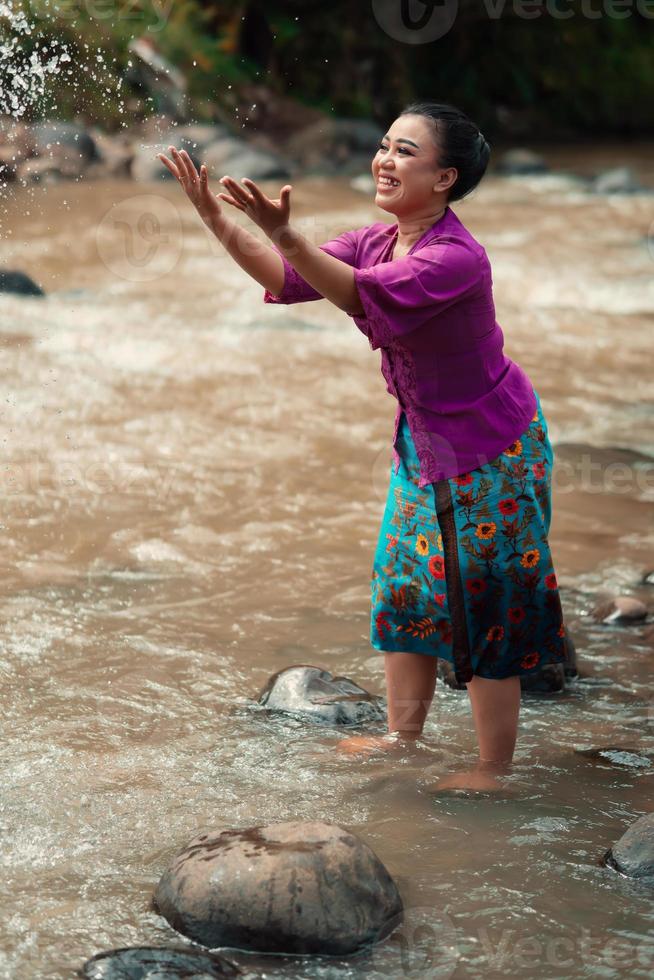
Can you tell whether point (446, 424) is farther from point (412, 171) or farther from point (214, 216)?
point (214, 216)

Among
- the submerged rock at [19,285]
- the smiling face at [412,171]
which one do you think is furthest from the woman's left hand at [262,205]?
the submerged rock at [19,285]

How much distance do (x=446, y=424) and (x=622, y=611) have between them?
166cm

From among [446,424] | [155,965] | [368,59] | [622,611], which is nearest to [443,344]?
[446,424]

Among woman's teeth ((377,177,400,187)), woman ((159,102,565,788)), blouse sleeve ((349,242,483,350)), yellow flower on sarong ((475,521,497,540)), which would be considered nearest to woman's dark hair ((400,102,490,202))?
woman ((159,102,565,788))

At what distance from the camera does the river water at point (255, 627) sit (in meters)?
2.73

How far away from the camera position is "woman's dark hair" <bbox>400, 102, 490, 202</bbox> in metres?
2.97

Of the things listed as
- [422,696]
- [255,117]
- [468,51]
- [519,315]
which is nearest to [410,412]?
[422,696]

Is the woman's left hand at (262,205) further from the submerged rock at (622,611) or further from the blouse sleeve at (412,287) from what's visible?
the submerged rock at (622,611)

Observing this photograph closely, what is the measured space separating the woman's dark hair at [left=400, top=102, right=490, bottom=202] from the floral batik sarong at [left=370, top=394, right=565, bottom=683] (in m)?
0.56

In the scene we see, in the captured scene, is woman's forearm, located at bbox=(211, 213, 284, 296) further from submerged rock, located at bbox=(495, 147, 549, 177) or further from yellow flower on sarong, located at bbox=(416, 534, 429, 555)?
submerged rock, located at bbox=(495, 147, 549, 177)

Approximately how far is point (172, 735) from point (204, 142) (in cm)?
1192

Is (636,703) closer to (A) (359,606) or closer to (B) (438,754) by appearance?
(B) (438,754)

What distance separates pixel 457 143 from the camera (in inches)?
117

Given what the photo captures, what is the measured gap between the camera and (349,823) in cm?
307
